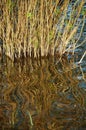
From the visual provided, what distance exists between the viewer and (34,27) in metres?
6.83

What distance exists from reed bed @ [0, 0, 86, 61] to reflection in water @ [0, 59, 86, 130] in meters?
0.35

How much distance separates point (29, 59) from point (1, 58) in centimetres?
62

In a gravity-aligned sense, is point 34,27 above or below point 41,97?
above

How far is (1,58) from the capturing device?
24.0 ft

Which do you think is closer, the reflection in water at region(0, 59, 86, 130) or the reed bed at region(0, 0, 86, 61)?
the reflection in water at region(0, 59, 86, 130)

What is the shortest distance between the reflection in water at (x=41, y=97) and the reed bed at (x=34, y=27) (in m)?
0.35

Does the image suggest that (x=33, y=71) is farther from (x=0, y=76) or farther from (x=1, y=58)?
(x=1, y=58)

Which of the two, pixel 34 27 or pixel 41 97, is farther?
pixel 34 27

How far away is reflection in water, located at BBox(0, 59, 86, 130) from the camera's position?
4168 millimetres

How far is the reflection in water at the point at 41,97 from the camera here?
4168 mm

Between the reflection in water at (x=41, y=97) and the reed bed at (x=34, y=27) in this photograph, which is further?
the reed bed at (x=34, y=27)

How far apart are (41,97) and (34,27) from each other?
2.19 m

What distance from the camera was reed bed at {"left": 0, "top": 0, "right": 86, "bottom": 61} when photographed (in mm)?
6704

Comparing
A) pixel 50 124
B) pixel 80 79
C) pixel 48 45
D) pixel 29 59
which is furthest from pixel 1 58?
pixel 50 124
